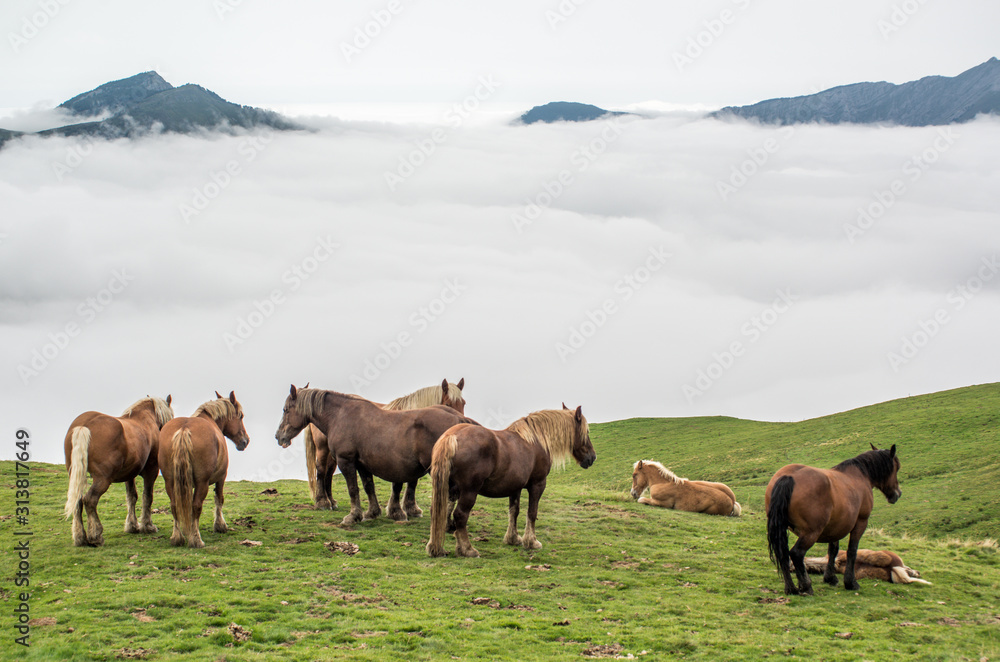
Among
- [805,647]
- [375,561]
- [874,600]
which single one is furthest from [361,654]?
[874,600]

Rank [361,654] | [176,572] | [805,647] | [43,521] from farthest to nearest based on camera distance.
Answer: [43,521] < [176,572] < [805,647] < [361,654]

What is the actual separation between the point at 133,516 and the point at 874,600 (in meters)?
11.8

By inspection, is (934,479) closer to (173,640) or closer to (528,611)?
(528,611)

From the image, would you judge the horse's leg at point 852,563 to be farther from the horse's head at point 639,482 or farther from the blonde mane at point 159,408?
the blonde mane at point 159,408

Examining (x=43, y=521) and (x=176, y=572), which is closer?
(x=176, y=572)

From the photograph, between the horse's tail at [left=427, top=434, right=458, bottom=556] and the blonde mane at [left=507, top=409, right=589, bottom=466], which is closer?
the horse's tail at [left=427, top=434, right=458, bottom=556]

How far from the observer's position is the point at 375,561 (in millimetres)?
11078

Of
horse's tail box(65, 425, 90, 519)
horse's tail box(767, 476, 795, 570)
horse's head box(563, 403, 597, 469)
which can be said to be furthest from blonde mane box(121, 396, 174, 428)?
horse's tail box(767, 476, 795, 570)

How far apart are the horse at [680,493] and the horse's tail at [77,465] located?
38.3 feet

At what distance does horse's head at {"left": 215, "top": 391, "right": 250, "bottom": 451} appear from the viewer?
43.3 ft

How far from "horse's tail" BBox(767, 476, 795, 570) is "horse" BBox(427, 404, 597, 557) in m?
3.61

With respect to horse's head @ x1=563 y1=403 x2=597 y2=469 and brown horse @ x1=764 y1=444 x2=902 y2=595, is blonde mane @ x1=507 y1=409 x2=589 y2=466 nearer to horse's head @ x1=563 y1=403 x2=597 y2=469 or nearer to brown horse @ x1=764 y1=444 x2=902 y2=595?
horse's head @ x1=563 y1=403 x2=597 y2=469

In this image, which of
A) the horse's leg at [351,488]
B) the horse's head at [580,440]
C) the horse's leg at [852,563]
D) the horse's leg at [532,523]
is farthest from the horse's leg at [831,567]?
the horse's leg at [351,488]

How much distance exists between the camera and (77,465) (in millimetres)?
10594
